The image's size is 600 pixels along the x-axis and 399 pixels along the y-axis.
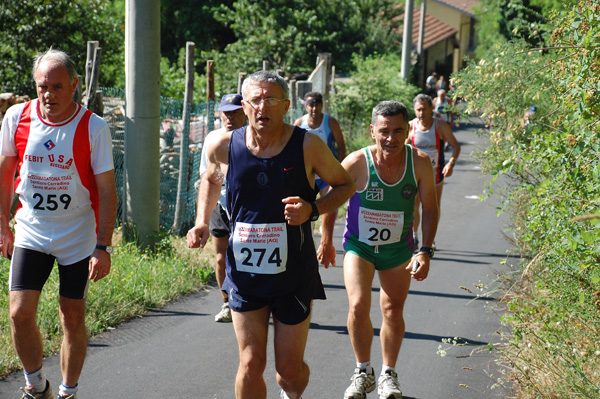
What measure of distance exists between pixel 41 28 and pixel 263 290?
44.9 ft

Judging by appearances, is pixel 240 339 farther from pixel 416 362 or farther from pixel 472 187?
pixel 472 187

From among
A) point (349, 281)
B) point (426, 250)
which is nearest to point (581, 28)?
point (426, 250)

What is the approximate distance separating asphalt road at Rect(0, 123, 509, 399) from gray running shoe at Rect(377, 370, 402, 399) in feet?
0.92

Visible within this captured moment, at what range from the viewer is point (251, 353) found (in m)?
4.12

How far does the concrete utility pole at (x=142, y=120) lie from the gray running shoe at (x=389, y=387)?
4.03 m

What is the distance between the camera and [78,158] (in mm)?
4570

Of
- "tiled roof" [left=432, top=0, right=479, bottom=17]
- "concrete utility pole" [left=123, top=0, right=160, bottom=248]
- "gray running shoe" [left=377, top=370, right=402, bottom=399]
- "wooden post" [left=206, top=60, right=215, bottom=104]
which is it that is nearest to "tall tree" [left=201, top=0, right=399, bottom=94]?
"wooden post" [left=206, top=60, right=215, bottom=104]

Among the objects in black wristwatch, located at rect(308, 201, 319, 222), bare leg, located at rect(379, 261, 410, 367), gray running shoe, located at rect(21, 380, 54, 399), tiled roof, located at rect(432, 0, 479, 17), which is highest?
tiled roof, located at rect(432, 0, 479, 17)

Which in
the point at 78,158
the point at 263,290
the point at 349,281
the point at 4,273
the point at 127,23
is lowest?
the point at 4,273

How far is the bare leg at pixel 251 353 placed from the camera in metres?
4.10

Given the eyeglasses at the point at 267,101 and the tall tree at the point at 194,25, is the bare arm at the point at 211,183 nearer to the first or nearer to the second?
the eyeglasses at the point at 267,101

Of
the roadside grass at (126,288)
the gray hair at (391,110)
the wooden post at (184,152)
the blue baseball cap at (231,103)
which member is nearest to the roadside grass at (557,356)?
the gray hair at (391,110)

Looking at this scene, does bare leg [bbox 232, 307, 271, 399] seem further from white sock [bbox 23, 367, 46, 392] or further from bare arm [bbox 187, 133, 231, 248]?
white sock [bbox 23, 367, 46, 392]

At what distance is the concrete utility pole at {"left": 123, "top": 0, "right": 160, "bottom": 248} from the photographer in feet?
27.9
